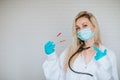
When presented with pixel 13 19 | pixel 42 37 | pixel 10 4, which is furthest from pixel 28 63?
pixel 10 4

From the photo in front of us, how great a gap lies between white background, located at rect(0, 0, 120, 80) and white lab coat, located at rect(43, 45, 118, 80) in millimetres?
540

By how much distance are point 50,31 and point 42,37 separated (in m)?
0.10

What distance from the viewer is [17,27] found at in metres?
2.58

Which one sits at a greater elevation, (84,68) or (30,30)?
(30,30)

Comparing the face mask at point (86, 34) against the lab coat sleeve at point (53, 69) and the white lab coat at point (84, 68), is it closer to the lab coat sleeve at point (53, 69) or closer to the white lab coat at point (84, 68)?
the white lab coat at point (84, 68)

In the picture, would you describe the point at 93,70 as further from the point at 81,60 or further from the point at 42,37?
the point at 42,37

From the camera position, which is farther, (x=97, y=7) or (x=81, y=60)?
(x=97, y=7)

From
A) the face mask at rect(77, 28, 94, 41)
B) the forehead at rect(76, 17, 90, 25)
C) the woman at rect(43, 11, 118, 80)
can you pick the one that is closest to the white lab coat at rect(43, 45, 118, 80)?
Result: the woman at rect(43, 11, 118, 80)

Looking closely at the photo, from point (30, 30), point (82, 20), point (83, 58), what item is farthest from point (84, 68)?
point (30, 30)

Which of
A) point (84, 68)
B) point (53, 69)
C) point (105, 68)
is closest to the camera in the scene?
point (105, 68)

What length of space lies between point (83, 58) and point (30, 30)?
83 centimetres

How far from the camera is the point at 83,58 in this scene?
1941mm

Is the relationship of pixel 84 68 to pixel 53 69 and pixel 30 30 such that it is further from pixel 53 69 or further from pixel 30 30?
pixel 30 30

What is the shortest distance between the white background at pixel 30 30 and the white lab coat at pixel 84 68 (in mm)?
540
